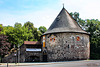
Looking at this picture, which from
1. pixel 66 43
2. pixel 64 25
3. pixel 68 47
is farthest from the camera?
pixel 64 25

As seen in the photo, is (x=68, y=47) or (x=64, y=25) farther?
(x=64, y=25)

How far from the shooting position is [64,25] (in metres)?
34.9

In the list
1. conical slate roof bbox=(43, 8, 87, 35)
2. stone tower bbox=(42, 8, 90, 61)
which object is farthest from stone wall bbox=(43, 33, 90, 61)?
conical slate roof bbox=(43, 8, 87, 35)

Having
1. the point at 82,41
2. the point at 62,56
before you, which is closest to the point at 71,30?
the point at 82,41

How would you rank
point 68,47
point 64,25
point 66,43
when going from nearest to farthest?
point 68,47, point 66,43, point 64,25

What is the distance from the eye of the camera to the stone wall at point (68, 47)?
108 feet

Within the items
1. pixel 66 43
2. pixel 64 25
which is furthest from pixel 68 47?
pixel 64 25

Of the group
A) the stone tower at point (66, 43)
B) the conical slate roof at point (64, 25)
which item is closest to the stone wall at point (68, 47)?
the stone tower at point (66, 43)

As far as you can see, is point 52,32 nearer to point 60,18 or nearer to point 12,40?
point 60,18

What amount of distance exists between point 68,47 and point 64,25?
17.9 feet

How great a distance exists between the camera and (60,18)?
37.0 meters

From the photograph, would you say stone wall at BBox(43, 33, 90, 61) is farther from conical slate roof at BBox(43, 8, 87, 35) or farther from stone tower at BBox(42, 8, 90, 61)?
conical slate roof at BBox(43, 8, 87, 35)

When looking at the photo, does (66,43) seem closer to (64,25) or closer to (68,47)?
(68,47)

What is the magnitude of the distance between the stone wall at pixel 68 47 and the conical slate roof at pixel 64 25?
1028 mm
